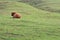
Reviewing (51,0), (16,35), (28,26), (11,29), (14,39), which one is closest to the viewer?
(14,39)

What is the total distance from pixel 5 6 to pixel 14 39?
14622mm

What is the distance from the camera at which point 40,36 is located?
12.1m

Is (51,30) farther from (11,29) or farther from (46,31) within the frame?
(11,29)

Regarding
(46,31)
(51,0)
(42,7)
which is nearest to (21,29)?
(46,31)

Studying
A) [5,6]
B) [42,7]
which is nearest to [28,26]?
[5,6]

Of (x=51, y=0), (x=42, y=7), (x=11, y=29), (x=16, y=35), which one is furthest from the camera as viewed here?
(x=51, y=0)

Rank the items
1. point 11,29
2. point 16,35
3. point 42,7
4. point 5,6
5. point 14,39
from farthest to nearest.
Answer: point 42,7 → point 5,6 → point 11,29 → point 16,35 → point 14,39

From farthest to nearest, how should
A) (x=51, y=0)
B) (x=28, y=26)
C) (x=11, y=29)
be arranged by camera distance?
(x=51, y=0) < (x=28, y=26) < (x=11, y=29)

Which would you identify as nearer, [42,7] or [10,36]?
[10,36]

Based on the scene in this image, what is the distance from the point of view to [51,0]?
3312 cm

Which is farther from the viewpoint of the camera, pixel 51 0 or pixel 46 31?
pixel 51 0

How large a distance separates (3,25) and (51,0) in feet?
64.6

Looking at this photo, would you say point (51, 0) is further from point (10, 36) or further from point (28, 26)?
point (10, 36)

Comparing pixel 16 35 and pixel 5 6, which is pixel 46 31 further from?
pixel 5 6
